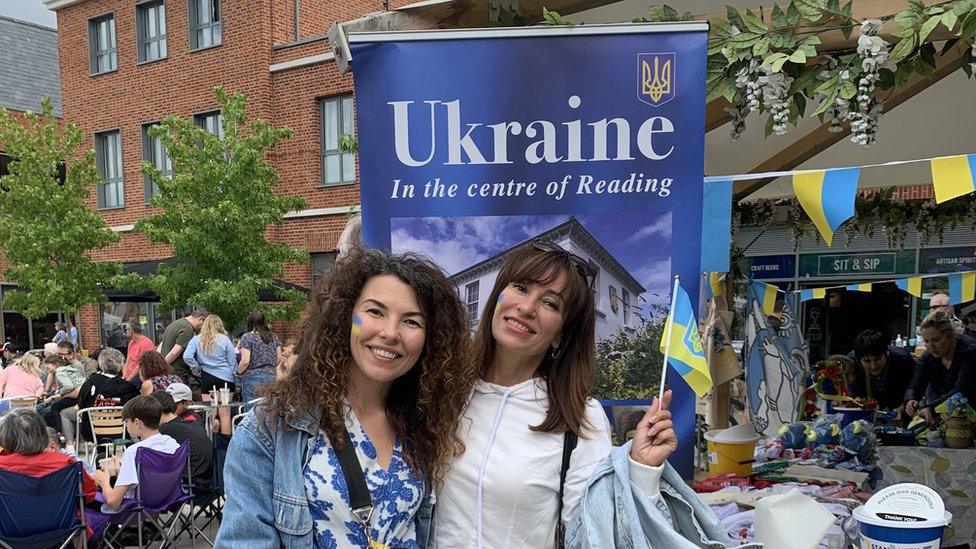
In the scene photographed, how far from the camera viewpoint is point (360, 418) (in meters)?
1.77

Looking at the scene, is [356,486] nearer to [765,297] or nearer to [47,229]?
[765,297]

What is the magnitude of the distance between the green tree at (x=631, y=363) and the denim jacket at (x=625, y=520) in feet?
2.94

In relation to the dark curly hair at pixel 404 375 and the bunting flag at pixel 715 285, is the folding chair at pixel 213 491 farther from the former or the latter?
the dark curly hair at pixel 404 375

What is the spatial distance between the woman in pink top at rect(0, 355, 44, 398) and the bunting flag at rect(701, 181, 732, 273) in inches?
367

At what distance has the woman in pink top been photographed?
9.26 metres

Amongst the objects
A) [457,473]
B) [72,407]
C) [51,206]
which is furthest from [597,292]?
[51,206]

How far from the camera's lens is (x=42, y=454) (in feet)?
15.9

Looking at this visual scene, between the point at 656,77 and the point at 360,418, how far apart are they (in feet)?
5.60

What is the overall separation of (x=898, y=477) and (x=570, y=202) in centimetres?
274

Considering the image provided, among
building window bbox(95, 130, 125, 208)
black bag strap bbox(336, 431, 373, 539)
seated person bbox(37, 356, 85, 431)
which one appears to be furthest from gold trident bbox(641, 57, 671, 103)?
building window bbox(95, 130, 125, 208)

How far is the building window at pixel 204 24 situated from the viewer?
51.2 ft

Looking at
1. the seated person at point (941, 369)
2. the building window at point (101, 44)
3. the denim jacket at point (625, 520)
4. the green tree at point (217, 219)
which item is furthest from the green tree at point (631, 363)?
the building window at point (101, 44)

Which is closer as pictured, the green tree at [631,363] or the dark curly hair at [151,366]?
the green tree at [631,363]

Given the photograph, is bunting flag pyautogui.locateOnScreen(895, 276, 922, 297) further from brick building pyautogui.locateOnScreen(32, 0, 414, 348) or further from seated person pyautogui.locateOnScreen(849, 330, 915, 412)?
brick building pyautogui.locateOnScreen(32, 0, 414, 348)
